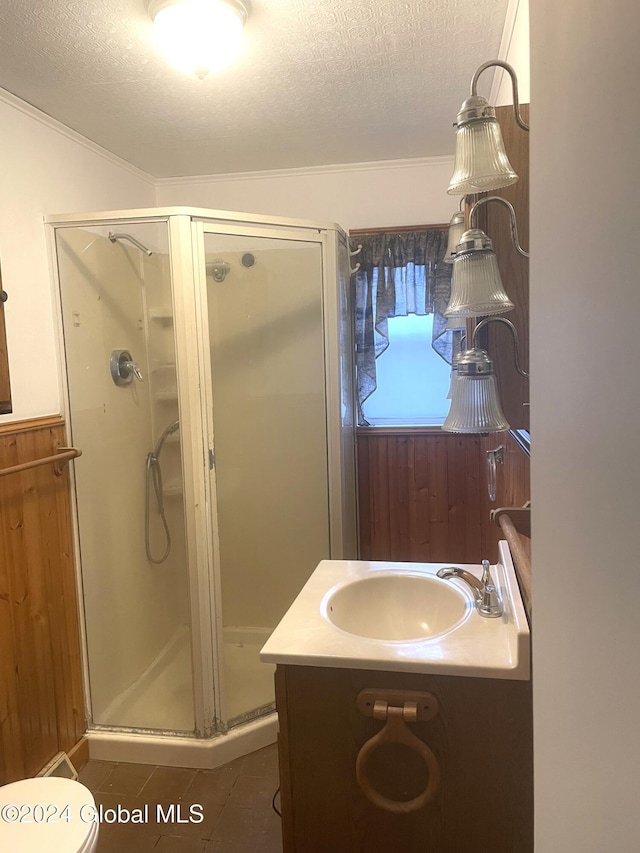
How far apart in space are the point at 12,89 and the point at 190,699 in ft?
7.57

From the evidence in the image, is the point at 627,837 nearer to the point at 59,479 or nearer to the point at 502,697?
the point at 502,697

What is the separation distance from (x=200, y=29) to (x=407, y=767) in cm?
191

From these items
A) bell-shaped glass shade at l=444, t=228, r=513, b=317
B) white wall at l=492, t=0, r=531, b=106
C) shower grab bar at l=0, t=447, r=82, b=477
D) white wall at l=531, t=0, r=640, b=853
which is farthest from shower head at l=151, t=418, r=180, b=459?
white wall at l=531, t=0, r=640, b=853

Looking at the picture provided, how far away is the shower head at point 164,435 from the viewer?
86.8 inches

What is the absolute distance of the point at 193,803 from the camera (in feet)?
6.38

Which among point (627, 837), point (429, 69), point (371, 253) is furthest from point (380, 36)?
point (627, 837)

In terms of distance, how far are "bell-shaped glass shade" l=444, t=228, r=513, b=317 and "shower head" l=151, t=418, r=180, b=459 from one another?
127 centimetres

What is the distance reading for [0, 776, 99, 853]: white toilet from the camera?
1.30 metres

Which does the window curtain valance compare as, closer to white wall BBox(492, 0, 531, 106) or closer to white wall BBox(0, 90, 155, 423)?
white wall BBox(492, 0, 531, 106)

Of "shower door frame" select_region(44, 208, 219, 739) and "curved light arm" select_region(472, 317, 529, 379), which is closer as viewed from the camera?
"curved light arm" select_region(472, 317, 529, 379)

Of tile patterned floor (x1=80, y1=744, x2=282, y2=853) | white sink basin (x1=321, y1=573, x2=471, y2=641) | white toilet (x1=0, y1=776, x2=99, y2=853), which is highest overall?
white sink basin (x1=321, y1=573, x2=471, y2=641)

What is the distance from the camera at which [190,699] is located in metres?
2.31

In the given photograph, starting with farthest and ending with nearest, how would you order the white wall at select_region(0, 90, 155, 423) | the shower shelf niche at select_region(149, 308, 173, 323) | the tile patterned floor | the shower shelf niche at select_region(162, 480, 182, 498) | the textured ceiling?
1. the shower shelf niche at select_region(162, 480, 182, 498)
2. the shower shelf niche at select_region(149, 308, 173, 323)
3. the white wall at select_region(0, 90, 155, 423)
4. the tile patterned floor
5. the textured ceiling

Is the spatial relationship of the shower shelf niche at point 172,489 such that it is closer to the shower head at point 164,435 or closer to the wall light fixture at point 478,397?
the shower head at point 164,435
